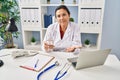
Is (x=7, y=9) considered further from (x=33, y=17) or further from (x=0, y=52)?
(x=0, y=52)

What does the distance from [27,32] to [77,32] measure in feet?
4.22

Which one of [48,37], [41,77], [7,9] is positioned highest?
[7,9]

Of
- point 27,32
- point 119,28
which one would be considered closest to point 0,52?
point 27,32

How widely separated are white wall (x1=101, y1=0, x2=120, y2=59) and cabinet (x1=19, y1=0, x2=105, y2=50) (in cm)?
21

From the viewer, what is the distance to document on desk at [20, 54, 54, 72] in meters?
1.10

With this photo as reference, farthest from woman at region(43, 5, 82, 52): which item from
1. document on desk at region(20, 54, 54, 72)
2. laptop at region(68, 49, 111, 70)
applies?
laptop at region(68, 49, 111, 70)

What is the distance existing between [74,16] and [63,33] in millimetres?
941

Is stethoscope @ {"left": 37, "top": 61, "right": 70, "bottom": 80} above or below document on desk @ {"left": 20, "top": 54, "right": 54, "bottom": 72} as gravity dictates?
below

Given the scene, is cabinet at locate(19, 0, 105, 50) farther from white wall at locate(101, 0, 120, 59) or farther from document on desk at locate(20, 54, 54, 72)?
document on desk at locate(20, 54, 54, 72)

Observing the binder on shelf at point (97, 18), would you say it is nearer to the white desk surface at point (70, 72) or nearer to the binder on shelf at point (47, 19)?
the binder on shelf at point (47, 19)

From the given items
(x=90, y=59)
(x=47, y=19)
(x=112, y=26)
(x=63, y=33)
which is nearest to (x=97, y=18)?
(x=112, y=26)

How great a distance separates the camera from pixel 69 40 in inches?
73.2

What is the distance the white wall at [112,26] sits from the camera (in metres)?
2.48

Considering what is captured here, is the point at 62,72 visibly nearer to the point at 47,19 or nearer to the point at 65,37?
the point at 65,37
